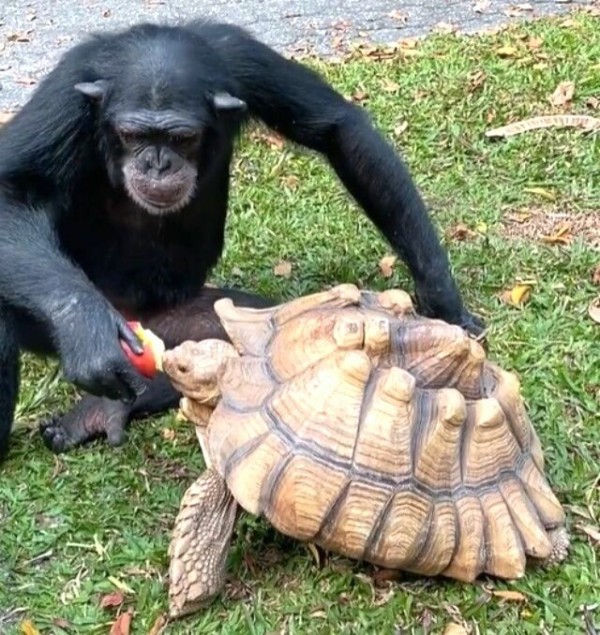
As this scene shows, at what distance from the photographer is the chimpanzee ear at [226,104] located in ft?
13.7

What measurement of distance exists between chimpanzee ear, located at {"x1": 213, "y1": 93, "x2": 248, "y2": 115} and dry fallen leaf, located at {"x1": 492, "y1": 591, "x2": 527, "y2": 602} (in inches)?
82.9

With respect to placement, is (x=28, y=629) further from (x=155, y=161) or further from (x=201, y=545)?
(x=155, y=161)

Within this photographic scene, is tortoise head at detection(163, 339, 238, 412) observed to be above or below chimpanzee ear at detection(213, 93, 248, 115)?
below

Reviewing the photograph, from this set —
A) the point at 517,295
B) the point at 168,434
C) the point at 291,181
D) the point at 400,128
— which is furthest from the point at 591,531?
the point at 400,128

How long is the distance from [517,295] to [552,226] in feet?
2.56

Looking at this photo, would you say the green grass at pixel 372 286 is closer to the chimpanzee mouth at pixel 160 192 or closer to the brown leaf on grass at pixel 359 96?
the brown leaf on grass at pixel 359 96

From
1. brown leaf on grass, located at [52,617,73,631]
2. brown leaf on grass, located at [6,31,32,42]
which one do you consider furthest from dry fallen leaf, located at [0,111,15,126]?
brown leaf on grass, located at [52,617,73,631]

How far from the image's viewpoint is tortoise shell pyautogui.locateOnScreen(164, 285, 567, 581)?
308 cm

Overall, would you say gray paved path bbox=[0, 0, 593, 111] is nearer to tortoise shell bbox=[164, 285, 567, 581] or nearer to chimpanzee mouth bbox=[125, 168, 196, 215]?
chimpanzee mouth bbox=[125, 168, 196, 215]

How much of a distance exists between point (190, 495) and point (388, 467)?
26.4 inches

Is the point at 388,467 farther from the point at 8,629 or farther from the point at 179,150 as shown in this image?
the point at 179,150

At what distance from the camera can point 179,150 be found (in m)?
4.19

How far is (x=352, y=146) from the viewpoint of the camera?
4848mm

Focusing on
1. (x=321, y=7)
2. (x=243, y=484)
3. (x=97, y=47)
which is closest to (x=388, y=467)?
(x=243, y=484)
